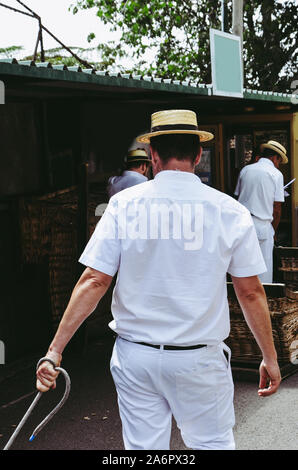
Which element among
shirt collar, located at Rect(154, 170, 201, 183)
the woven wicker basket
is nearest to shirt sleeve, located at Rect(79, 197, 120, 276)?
shirt collar, located at Rect(154, 170, 201, 183)

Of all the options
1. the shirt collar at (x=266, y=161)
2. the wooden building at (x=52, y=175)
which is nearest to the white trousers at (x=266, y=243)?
the shirt collar at (x=266, y=161)

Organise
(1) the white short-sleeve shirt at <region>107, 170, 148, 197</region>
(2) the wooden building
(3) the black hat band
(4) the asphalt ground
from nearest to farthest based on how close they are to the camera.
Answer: (3) the black hat band → (4) the asphalt ground → (2) the wooden building → (1) the white short-sleeve shirt at <region>107, 170, 148, 197</region>

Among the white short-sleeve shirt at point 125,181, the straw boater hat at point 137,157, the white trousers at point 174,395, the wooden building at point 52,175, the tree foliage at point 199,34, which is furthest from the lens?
the tree foliage at point 199,34

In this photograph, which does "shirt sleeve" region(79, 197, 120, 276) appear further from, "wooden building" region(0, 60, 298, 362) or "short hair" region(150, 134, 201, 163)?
"wooden building" region(0, 60, 298, 362)

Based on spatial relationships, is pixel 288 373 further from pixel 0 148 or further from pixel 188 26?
pixel 188 26

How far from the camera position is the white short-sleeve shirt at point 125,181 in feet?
26.4

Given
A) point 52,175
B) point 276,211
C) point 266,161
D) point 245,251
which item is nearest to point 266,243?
point 276,211

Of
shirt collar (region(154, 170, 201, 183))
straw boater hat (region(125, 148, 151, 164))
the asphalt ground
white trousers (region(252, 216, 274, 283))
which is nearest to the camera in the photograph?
shirt collar (region(154, 170, 201, 183))

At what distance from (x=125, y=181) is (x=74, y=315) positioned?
5.09 metres

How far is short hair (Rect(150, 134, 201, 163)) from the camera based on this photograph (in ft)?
10.2

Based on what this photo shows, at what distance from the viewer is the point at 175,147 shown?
10.2ft

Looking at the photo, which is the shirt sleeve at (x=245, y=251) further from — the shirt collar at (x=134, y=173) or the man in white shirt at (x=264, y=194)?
the man in white shirt at (x=264, y=194)

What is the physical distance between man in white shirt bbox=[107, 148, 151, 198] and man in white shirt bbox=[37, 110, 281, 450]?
16.2ft

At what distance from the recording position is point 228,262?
10.0 ft
